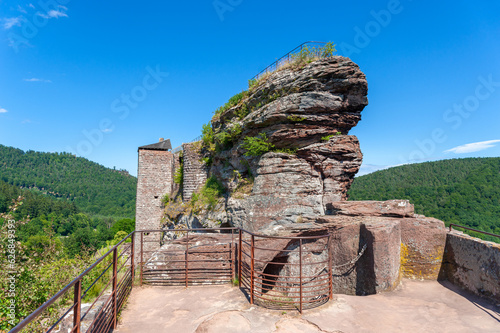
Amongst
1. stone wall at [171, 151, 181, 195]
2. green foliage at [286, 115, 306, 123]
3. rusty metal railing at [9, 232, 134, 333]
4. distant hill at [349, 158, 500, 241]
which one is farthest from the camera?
distant hill at [349, 158, 500, 241]

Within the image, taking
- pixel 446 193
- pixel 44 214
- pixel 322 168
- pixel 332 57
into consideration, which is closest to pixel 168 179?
pixel 322 168

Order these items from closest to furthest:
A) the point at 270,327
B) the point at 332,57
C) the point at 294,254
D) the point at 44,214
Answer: the point at 270,327 → the point at 294,254 → the point at 332,57 → the point at 44,214

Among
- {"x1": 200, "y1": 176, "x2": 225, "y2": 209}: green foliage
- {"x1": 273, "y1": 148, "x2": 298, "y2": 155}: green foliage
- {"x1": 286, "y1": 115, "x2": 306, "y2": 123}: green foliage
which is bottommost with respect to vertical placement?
{"x1": 200, "y1": 176, "x2": 225, "y2": 209}: green foliage

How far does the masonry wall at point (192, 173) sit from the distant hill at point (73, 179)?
2932 inches

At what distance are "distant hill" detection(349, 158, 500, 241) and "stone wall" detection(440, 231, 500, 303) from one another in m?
36.2

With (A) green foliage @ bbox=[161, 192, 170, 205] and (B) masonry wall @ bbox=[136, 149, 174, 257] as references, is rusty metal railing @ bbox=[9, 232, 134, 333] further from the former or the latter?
(B) masonry wall @ bbox=[136, 149, 174, 257]

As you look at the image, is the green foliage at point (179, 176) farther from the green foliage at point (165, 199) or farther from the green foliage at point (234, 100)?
the green foliage at point (234, 100)

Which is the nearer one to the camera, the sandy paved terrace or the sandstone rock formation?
the sandy paved terrace

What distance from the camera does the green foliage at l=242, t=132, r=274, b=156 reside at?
14.5 meters

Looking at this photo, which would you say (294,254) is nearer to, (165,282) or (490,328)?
(165,282)

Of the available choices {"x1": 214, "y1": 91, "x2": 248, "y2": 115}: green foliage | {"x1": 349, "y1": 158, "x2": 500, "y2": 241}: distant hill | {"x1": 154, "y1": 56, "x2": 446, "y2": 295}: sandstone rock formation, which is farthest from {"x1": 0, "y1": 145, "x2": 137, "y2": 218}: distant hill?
{"x1": 154, "y1": 56, "x2": 446, "y2": 295}: sandstone rock formation

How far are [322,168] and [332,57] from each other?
5.45 metres

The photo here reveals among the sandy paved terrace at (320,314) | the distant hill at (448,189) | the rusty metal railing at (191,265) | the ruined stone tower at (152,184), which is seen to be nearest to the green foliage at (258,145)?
the rusty metal railing at (191,265)

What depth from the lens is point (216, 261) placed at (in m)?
6.33
